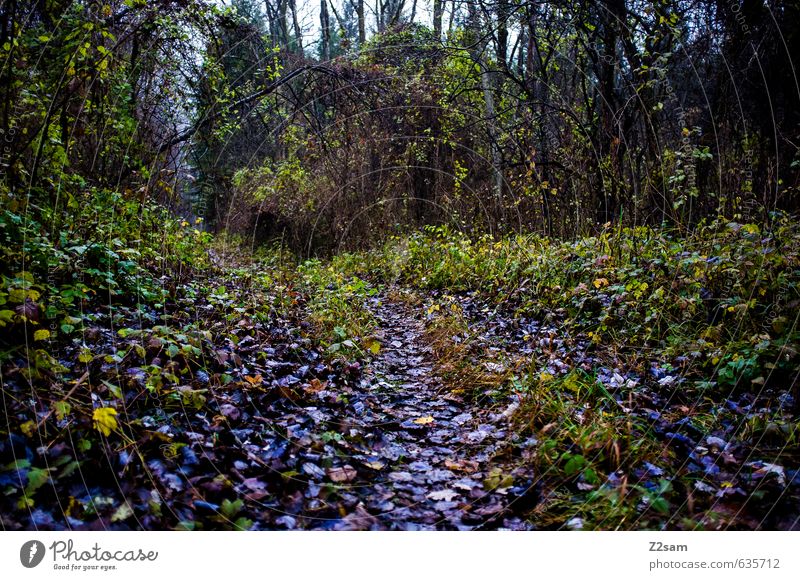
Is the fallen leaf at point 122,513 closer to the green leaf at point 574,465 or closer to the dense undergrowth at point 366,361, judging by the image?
the dense undergrowth at point 366,361

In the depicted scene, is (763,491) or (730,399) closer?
(763,491)

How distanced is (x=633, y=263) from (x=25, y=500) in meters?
5.68

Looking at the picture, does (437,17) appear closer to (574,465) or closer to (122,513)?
(574,465)

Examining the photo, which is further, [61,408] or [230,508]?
[61,408]

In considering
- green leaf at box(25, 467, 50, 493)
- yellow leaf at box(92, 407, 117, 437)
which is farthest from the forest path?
green leaf at box(25, 467, 50, 493)

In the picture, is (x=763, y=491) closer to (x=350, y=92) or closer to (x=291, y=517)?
(x=291, y=517)

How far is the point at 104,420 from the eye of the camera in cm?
238

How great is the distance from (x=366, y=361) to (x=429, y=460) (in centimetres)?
204

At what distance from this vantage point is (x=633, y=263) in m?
5.65

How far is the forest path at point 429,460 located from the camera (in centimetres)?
247

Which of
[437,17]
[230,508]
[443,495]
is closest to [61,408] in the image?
[230,508]

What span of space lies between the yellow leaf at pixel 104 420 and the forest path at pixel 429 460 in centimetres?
121

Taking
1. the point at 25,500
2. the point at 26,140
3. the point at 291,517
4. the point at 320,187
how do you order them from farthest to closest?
1. the point at 320,187
2. the point at 26,140
3. the point at 291,517
4. the point at 25,500
